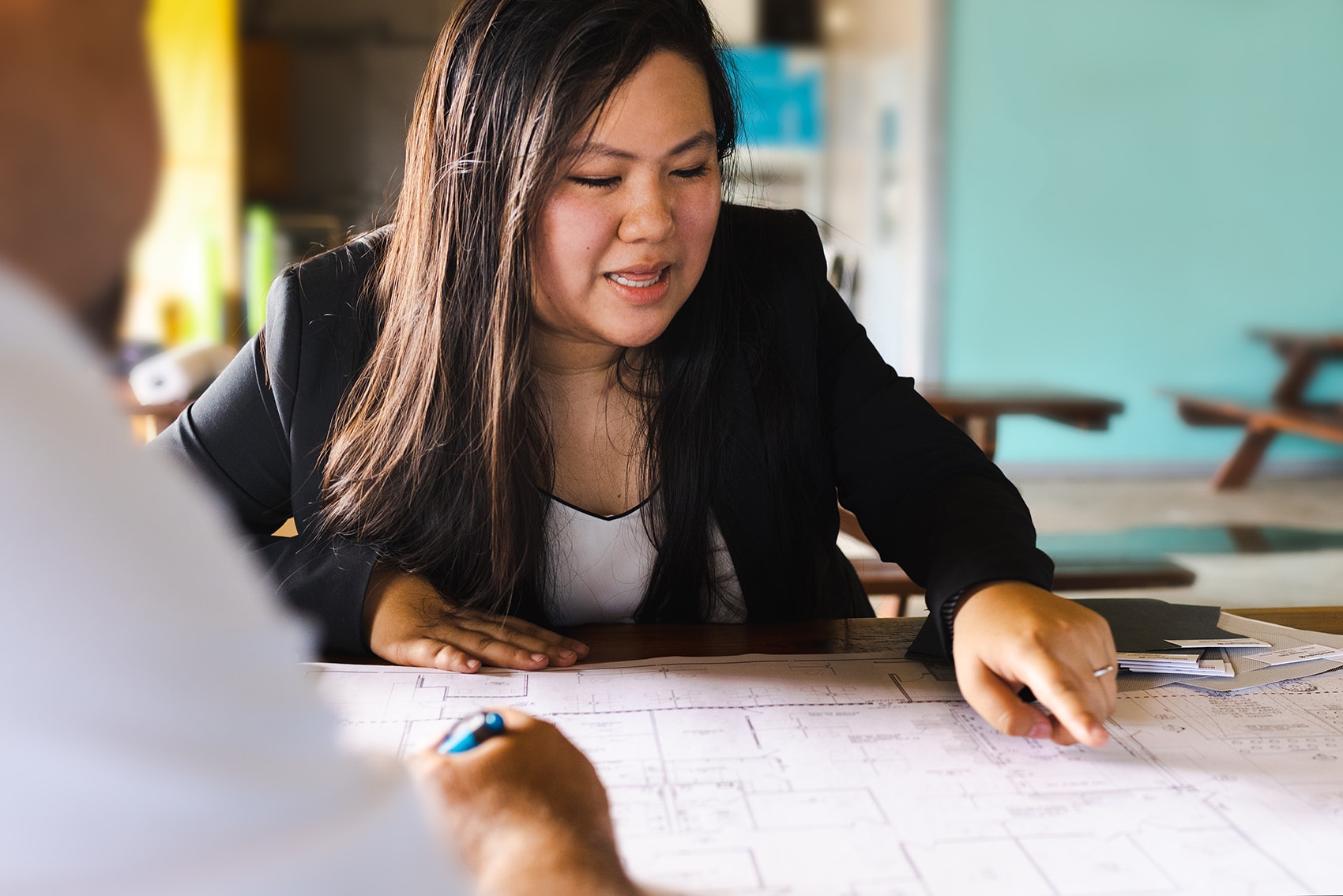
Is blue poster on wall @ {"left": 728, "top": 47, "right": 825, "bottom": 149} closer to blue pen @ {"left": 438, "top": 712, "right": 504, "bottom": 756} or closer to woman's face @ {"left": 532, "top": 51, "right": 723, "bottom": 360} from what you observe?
woman's face @ {"left": 532, "top": 51, "right": 723, "bottom": 360}

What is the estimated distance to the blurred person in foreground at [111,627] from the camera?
0.78 feet

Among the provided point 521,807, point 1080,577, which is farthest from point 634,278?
point 1080,577

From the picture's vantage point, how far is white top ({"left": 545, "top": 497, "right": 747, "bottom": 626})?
3.73 feet

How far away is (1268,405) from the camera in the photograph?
4051 millimetres

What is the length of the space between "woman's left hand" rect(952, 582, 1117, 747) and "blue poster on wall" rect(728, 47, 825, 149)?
3556 mm

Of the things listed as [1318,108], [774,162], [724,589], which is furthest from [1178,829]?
[1318,108]

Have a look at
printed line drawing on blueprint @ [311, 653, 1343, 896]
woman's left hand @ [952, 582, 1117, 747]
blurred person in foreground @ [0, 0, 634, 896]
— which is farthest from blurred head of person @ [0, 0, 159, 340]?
woman's left hand @ [952, 582, 1117, 747]

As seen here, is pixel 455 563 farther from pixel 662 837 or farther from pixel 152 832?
pixel 152 832

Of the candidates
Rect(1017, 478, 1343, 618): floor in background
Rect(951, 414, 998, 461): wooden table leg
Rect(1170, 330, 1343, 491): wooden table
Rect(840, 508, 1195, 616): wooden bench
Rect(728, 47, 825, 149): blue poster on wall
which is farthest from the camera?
Rect(728, 47, 825, 149): blue poster on wall

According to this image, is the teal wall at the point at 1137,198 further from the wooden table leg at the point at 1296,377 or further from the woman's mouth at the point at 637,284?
the woman's mouth at the point at 637,284

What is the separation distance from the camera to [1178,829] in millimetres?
660

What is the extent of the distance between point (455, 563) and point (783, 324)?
398 mm

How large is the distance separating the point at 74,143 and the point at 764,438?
3.06 ft

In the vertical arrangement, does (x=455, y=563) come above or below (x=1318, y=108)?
below
